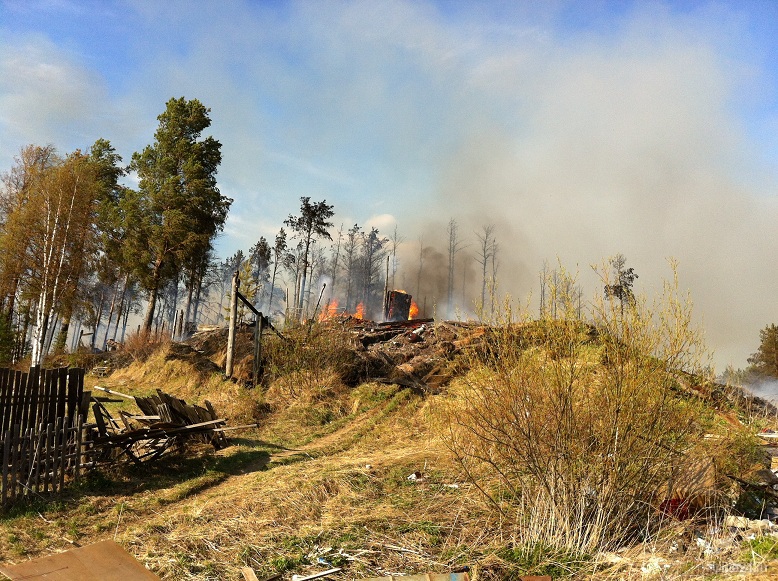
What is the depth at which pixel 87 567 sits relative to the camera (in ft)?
13.3

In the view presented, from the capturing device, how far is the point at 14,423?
723 cm

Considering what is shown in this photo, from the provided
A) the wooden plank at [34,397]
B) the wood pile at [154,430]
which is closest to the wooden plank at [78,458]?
the wood pile at [154,430]

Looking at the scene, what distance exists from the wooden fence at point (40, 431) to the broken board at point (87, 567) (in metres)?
3.40

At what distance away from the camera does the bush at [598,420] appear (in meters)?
5.43

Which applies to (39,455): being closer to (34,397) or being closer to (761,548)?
(34,397)

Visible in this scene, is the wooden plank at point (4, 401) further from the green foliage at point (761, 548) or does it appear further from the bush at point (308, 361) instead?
the green foliage at point (761, 548)

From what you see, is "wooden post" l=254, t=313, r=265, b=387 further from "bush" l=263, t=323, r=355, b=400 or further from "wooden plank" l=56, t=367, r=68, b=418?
"wooden plank" l=56, t=367, r=68, b=418

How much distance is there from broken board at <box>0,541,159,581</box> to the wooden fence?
340 centimetres

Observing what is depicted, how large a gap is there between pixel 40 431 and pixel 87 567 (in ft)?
13.1

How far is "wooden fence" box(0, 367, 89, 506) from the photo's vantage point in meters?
6.82

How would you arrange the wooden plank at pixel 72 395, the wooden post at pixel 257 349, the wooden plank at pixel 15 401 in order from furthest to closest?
the wooden post at pixel 257 349
the wooden plank at pixel 72 395
the wooden plank at pixel 15 401

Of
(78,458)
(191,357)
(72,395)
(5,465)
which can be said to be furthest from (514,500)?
(191,357)

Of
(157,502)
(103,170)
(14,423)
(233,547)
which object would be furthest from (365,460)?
(103,170)

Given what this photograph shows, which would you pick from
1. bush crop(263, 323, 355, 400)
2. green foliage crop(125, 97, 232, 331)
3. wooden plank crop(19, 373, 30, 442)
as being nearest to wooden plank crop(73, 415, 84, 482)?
wooden plank crop(19, 373, 30, 442)
